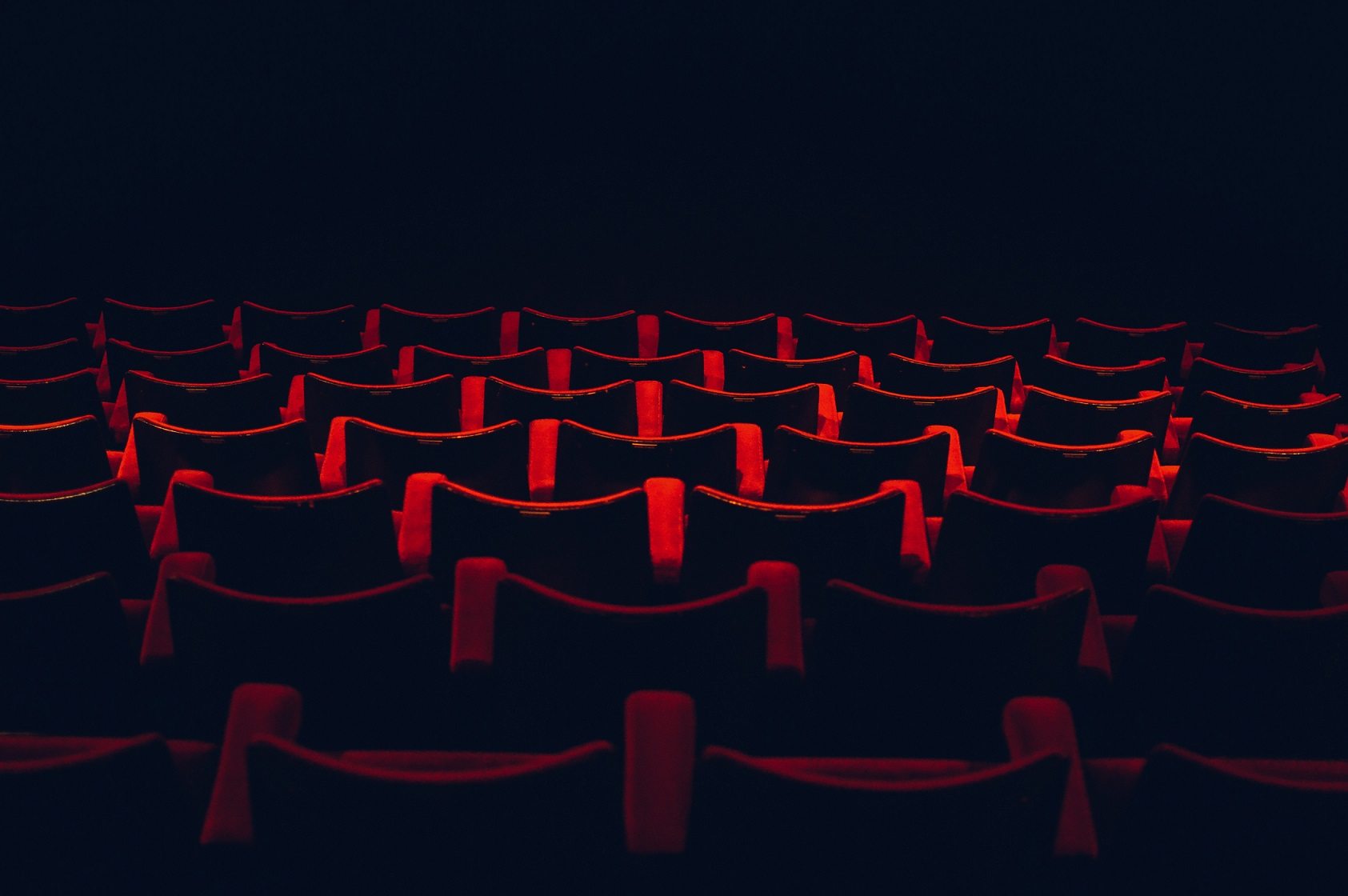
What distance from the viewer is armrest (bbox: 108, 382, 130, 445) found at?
8.46 feet

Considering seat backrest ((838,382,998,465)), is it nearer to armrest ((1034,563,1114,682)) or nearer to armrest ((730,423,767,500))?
armrest ((730,423,767,500))

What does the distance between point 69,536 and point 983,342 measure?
2.58m

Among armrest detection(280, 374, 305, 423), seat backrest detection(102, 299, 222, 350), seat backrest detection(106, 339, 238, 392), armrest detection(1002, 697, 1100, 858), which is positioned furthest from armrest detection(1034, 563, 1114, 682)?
seat backrest detection(102, 299, 222, 350)

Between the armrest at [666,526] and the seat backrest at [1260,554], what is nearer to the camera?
the seat backrest at [1260,554]

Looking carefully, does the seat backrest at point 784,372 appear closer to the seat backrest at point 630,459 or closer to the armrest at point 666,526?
the seat backrest at point 630,459

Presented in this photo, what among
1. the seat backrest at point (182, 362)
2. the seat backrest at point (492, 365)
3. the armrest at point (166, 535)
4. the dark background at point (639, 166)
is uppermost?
the dark background at point (639, 166)

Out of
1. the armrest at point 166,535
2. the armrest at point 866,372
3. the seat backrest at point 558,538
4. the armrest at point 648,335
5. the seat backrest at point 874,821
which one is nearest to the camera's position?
the seat backrest at point 874,821

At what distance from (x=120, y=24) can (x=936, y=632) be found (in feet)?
15.0

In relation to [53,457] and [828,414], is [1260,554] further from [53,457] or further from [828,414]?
[53,457]

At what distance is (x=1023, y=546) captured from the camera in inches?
65.5

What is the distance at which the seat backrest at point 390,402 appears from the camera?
235 cm

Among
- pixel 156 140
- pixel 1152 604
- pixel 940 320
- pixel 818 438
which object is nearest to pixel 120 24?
pixel 156 140

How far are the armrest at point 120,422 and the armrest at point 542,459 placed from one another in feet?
3.39

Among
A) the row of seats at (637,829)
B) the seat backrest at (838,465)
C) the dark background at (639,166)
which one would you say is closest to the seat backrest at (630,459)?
the seat backrest at (838,465)
